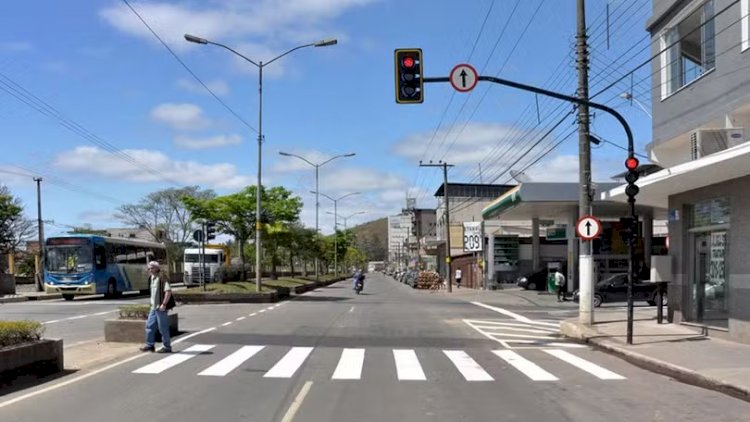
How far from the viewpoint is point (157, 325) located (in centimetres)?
1376

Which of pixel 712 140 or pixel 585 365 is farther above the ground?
pixel 712 140

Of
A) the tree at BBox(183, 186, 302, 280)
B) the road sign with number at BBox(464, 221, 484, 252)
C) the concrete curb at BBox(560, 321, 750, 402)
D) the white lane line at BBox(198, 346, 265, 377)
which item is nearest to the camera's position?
the concrete curb at BBox(560, 321, 750, 402)

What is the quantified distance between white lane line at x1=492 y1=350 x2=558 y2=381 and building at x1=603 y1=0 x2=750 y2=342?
5.17 metres

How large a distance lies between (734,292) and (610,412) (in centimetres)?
869

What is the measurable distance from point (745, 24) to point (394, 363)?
422 inches

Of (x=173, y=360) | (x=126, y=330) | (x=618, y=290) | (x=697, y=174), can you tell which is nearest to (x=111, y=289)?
(x=126, y=330)

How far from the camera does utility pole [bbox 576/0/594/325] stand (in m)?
18.8

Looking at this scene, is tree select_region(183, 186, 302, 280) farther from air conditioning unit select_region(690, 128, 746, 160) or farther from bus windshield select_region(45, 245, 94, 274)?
air conditioning unit select_region(690, 128, 746, 160)

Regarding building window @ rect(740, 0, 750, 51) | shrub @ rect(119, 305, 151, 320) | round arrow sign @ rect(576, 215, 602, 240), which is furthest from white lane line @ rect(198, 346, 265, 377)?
building window @ rect(740, 0, 750, 51)

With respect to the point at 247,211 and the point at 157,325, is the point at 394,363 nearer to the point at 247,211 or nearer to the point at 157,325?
the point at 157,325

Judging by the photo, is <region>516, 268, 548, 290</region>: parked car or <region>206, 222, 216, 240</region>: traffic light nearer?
<region>206, 222, 216, 240</region>: traffic light

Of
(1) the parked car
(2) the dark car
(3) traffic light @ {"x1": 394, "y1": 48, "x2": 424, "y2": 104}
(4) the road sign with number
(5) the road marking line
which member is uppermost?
(3) traffic light @ {"x1": 394, "y1": 48, "x2": 424, "y2": 104}

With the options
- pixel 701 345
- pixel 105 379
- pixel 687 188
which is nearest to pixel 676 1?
pixel 687 188

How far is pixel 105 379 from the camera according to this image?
34.4 ft
